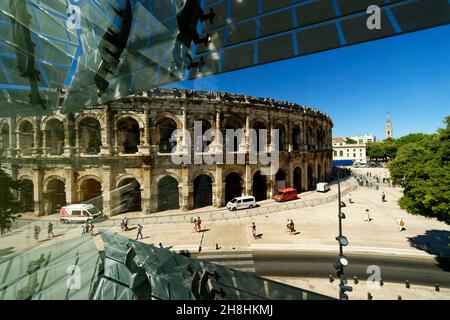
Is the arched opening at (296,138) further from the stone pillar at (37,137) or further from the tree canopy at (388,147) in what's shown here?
the tree canopy at (388,147)

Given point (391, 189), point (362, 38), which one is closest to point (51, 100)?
point (362, 38)

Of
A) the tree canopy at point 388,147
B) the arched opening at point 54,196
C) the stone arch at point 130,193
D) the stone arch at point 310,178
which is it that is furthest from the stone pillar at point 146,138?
the tree canopy at point 388,147

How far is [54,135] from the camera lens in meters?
19.0

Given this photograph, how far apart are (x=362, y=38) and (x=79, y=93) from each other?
212 inches

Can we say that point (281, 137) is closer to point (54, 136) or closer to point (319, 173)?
point (319, 173)

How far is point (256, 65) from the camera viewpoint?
142 inches

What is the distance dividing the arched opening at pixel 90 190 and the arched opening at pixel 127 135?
431 cm

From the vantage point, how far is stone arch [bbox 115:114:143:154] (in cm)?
1895

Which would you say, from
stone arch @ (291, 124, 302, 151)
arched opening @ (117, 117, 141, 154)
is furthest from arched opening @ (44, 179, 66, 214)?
stone arch @ (291, 124, 302, 151)

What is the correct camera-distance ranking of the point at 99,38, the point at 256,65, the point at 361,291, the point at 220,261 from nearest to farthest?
the point at 99,38, the point at 256,65, the point at 361,291, the point at 220,261

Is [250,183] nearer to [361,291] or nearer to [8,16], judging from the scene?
[361,291]

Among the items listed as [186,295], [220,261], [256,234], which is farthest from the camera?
[256,234]

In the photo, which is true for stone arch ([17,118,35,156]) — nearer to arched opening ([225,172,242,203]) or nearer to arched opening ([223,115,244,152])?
arched opening ([223,115,244,152])

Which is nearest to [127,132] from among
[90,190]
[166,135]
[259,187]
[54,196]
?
[166,135]
